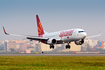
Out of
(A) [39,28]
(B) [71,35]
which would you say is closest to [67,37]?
(B) [71,35]

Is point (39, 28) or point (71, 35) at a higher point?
point (39, 28)

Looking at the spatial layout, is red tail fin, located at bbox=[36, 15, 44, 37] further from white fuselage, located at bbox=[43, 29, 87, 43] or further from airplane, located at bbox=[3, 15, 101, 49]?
white fuselage, located at bbox=[43, 29, 87, 43]

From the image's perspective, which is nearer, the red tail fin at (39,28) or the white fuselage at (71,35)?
the white fuselage at (71,35)

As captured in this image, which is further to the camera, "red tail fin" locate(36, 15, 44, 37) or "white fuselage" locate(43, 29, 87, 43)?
"red tail fin" locate(36, 15, 44, 37)

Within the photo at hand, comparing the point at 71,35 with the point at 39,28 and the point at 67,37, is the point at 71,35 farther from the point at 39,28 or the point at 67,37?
the point at 39,28

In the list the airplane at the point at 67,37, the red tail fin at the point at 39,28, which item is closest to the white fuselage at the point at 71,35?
the airplane at the point at 67,37

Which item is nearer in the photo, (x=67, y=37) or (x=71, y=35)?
(x=71, y=35)

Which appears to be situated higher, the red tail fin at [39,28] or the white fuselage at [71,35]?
the red tail fin at [39,28]

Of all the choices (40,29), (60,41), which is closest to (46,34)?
(40,29)

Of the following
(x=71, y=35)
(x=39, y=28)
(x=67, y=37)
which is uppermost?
(x=39, y=28)

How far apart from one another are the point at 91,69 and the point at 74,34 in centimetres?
4017

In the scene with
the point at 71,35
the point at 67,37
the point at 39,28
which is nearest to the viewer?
the point at 71,35

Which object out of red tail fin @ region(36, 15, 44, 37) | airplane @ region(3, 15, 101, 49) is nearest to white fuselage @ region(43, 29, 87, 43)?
airplane @ region(3, 15, 101, 49)

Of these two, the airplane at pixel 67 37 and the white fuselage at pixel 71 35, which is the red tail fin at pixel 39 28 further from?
the white fuselage at pixel 71 35
